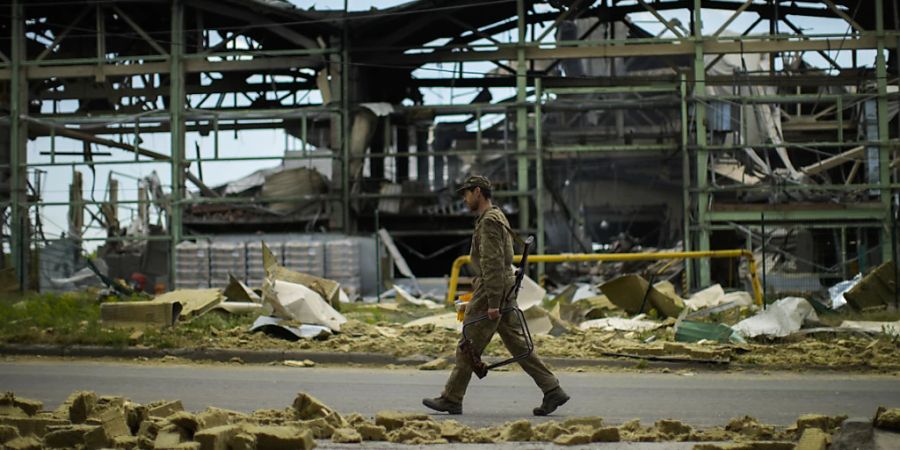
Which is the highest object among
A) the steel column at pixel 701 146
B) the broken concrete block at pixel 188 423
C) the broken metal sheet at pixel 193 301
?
the steel column at pixel 701 146

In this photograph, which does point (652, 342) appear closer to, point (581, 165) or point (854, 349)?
point (854, 349)

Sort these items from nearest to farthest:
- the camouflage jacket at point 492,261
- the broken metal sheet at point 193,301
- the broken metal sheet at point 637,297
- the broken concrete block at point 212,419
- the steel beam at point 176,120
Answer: the broken concrete block at point 212,419 → the camouflage jacket at point 492,261 → the broken metal sheet at point 193,301 → the broken metal sheet at point 637,297 → the steel beam at point 176,120

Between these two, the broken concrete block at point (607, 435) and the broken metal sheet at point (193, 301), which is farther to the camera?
the broken metal sheet at point (193, 301)

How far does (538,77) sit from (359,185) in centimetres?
568

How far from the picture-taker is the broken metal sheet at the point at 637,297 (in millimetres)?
16938

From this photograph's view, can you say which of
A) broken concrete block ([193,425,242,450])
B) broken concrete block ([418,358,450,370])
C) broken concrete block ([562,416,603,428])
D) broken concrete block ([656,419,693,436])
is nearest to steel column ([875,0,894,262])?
broken concrete block ([418,358,450,370])

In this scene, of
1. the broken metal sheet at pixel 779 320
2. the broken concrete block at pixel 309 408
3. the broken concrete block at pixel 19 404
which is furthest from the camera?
the broken metal sheet at pixel 779 320

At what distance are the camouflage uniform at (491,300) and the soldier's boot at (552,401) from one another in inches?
1.7

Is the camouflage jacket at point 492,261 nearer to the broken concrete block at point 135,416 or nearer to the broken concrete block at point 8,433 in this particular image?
the broken concrete block at point 135,416

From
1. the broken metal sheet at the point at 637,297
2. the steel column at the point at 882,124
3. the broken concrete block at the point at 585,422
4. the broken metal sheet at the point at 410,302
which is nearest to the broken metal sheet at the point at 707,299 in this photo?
the broken metal sheet at the point at 637,297

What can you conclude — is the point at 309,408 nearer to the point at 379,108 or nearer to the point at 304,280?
the point at 304,280

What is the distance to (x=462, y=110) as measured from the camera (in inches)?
1078

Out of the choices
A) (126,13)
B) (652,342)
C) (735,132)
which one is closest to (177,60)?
(126,13)

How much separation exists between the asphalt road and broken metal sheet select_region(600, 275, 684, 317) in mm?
5147
